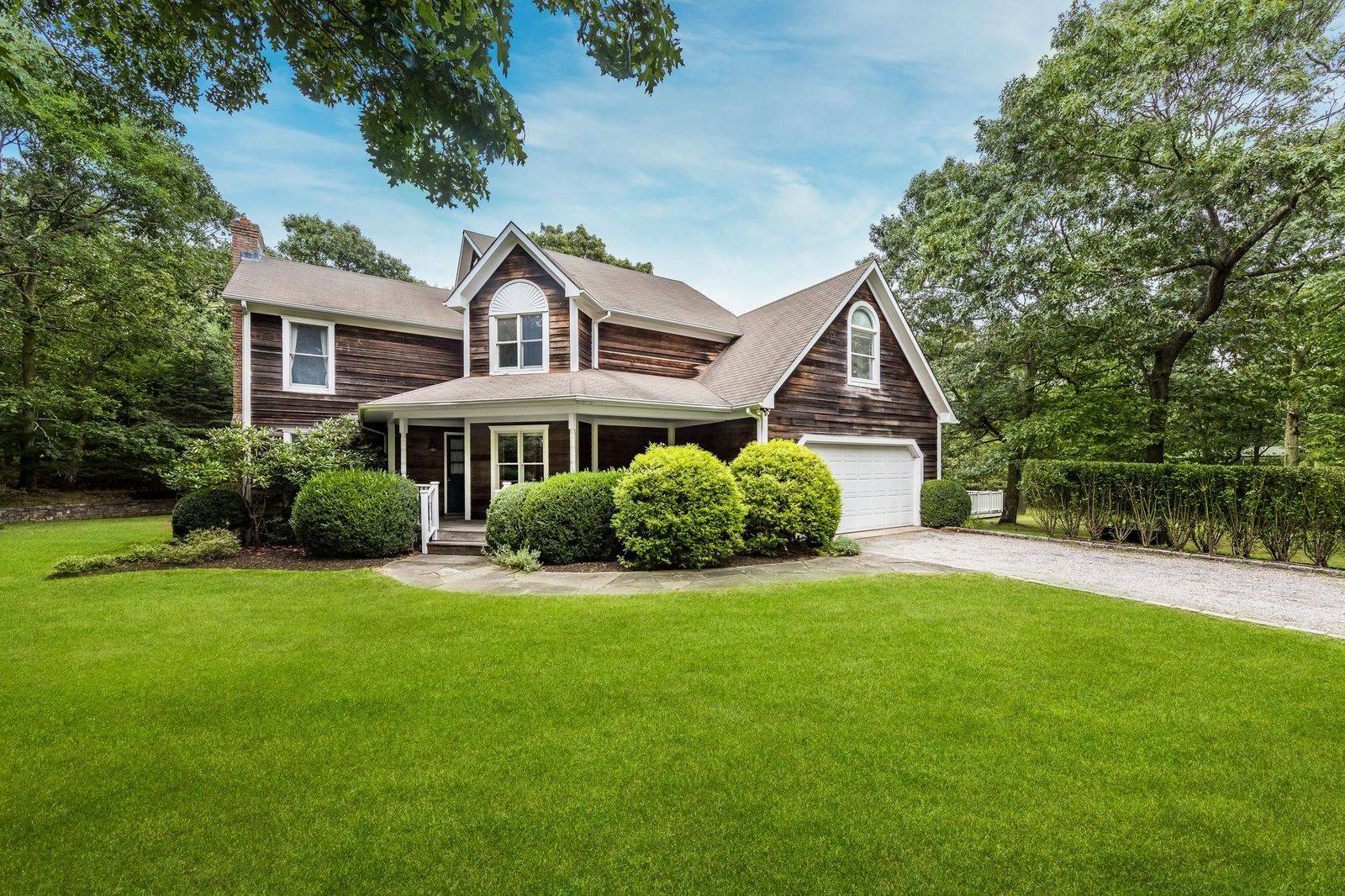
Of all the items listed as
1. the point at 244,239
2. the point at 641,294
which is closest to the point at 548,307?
the point at 641,294

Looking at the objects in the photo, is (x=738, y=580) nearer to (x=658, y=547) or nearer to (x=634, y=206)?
(x=658, y=547)

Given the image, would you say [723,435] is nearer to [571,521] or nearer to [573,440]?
[573,440]

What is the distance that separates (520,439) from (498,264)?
15.7 ft

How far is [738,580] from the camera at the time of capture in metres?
7.60

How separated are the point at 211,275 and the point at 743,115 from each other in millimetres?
23242

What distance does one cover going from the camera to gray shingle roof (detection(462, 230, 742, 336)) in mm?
13688

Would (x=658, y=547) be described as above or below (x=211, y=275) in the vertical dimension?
below

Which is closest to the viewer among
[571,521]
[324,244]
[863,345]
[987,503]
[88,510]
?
[571,521]

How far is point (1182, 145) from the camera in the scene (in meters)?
12.3

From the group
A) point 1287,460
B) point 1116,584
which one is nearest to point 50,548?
point 1116,584

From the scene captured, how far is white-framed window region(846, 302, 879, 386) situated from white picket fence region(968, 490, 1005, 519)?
8.42 metres

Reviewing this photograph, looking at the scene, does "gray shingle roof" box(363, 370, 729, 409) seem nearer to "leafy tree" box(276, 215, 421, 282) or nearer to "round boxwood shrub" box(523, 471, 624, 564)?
"round boxwood shrub" box(523, 471, 624, 564)

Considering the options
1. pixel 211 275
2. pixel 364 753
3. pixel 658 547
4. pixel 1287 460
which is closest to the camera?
pixel 364 753

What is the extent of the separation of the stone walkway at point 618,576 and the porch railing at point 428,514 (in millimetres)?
915
